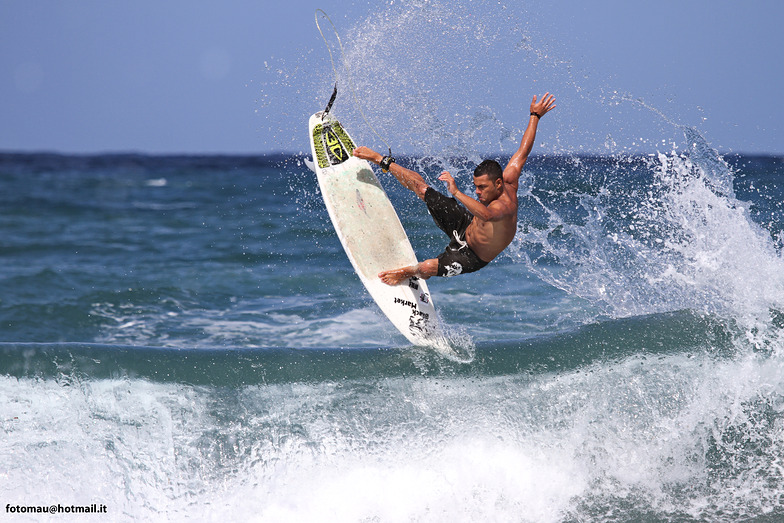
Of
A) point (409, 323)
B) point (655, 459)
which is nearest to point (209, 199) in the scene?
point (409, 323)

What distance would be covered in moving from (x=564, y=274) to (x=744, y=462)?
169 inches

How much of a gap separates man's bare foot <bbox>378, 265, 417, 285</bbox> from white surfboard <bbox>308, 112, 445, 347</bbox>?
55 millimetres

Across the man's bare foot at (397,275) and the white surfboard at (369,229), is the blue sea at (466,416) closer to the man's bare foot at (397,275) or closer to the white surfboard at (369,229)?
the white surfboard at (369,229)

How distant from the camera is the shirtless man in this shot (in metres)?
3.97

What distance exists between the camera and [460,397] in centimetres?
423

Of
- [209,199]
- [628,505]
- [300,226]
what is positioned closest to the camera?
[628,505]

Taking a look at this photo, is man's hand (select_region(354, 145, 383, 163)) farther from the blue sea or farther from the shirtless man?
the blue sea

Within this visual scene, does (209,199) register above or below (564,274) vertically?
above

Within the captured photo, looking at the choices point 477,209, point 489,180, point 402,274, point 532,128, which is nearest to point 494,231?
point 477,209

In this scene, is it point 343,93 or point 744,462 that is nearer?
point 744,462

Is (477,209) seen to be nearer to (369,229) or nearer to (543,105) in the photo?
(543,105)

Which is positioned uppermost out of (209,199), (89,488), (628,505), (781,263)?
(209,199)

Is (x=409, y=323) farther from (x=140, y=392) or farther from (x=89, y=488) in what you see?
(x=89, y=488)

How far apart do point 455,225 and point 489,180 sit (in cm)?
61
